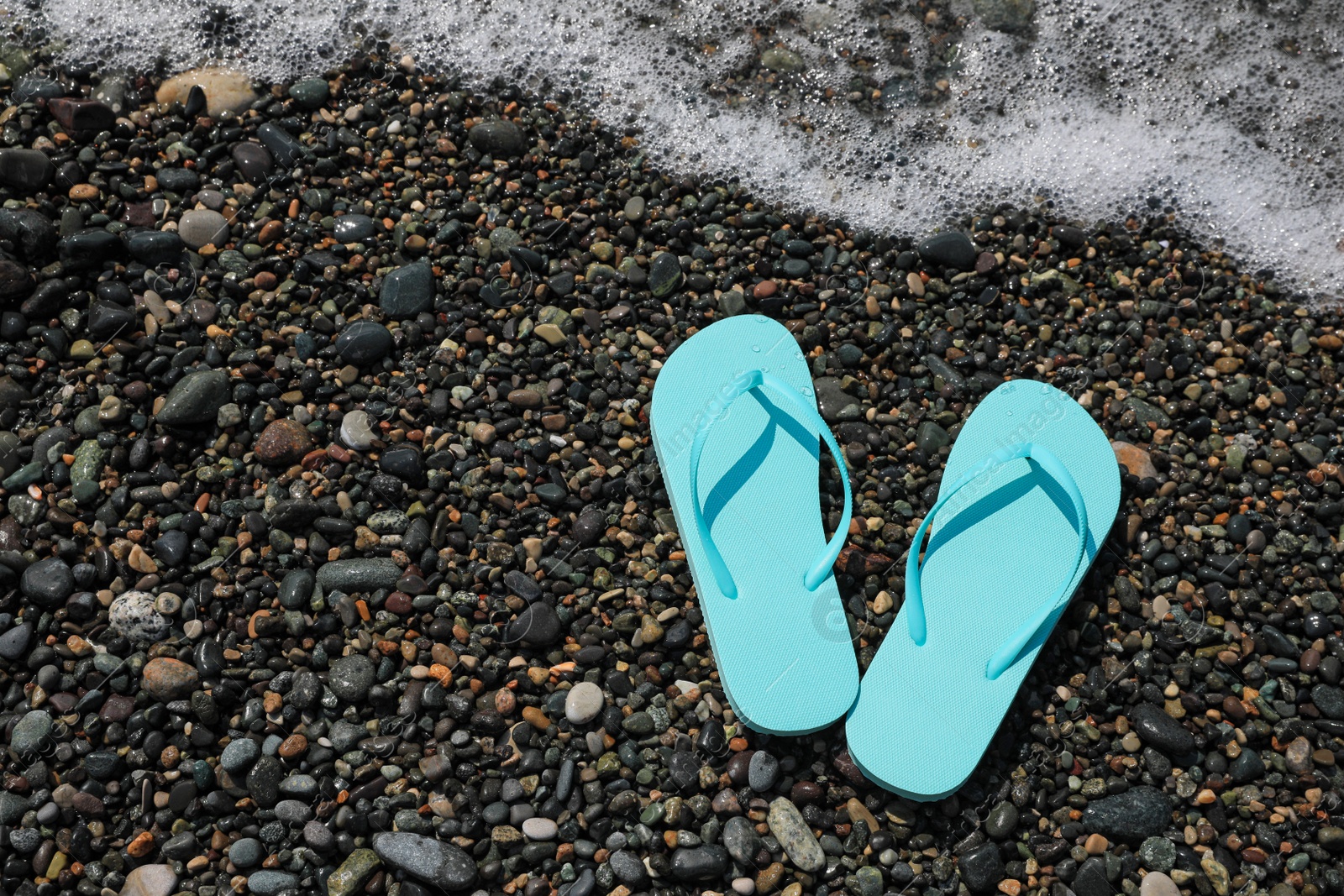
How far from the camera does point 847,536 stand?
9.12 ft

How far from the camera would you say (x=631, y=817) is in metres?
2.49

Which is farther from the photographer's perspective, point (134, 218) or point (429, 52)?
point (429, 52)

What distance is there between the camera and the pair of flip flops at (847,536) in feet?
8.41

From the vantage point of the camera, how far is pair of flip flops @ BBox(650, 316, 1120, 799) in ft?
8.41

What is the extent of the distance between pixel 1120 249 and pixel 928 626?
5.37 ft

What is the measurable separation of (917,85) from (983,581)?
207 cm

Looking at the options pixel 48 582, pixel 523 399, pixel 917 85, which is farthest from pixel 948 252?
pixel 48 582

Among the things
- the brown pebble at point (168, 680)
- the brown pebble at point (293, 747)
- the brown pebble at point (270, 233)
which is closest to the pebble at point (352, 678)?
the brown pebble at point (293, 747)

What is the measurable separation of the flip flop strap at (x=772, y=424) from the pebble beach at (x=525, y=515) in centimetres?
12

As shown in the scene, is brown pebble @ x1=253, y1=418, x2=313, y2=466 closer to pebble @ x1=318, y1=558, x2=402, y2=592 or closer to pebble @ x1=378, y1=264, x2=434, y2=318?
pebble @ x1=318, y1=558, x2=402, y2=592

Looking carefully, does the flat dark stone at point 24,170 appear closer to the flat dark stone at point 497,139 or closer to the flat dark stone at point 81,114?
the flat dark stone at point 81,114

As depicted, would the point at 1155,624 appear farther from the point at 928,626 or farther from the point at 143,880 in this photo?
the point at 143,880

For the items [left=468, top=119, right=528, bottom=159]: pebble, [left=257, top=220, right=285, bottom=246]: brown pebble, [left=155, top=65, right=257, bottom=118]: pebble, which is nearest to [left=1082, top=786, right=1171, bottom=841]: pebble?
[left=468, top=119, right=528, bottom=159]: pebble

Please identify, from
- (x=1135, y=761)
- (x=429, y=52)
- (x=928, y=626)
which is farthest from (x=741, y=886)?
(x=429, y=52)
